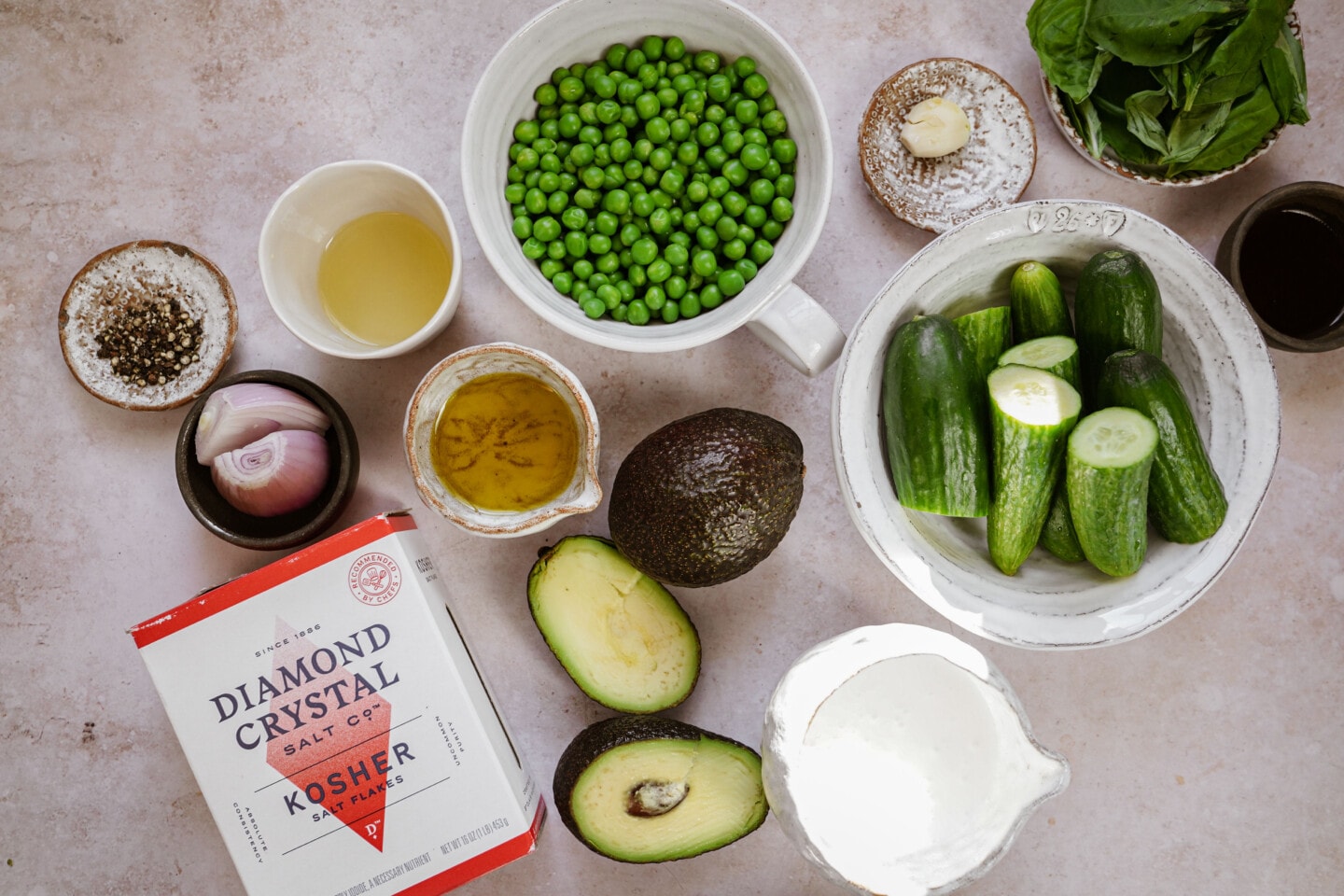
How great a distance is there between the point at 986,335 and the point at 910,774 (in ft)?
1.85

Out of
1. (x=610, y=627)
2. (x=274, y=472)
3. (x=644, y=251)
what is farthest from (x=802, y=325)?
(x=274, y=472)

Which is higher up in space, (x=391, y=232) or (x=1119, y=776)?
(x=391, y=232)

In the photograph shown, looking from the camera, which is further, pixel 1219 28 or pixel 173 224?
pixel 173 224

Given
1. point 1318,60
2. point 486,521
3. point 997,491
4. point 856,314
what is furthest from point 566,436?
point 1318,60

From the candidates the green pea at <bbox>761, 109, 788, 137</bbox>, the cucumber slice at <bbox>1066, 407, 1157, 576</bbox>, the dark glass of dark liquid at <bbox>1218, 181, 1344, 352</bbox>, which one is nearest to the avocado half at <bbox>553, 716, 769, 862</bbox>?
the cucumber slice at <bbox>1066, 407, 1157, 576</bbox>

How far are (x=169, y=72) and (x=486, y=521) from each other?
86 cm

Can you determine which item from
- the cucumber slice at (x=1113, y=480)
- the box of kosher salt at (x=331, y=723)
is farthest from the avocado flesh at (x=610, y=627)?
the cucumber slice at (x=1113, y=480)

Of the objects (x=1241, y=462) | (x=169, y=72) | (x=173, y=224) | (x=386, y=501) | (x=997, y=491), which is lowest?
(x=1241, y=462)

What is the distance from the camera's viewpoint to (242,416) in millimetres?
1130

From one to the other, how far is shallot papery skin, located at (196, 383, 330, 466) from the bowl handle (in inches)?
24.9

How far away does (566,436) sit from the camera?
122 centimetres

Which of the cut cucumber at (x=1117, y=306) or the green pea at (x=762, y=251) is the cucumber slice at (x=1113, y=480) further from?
the green pea at (x=762, y=251)

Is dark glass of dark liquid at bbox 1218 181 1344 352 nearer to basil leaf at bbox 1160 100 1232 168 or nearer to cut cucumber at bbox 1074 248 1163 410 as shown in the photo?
basil leaf at bbox 1160 100 1232 168

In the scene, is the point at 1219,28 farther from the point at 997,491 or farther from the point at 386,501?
the point at 386,501
